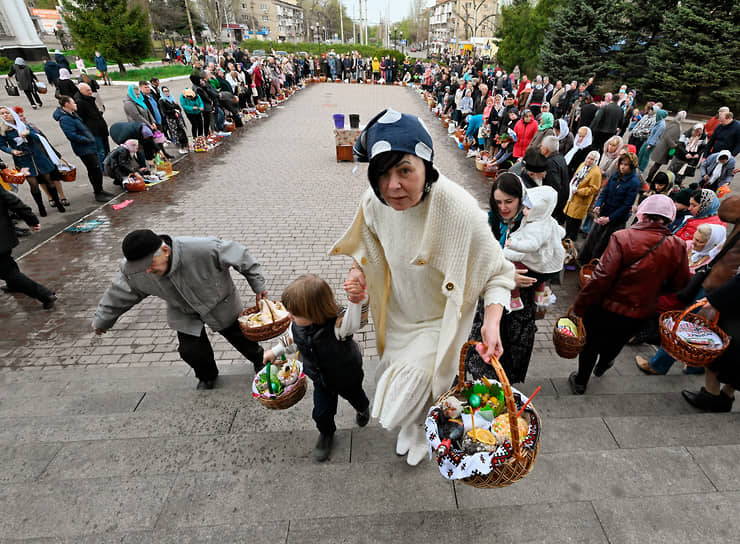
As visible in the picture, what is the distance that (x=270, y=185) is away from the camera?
1000cm

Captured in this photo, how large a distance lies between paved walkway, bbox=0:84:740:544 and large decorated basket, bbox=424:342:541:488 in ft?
1.25

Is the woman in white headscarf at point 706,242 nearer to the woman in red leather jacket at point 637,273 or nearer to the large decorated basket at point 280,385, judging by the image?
the woman in red leather jacket at point 637,273

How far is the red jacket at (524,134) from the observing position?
27.9 ft

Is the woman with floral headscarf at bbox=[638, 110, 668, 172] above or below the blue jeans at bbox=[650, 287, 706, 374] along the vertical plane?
above

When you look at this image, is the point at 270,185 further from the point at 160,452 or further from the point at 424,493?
the point at 424,493

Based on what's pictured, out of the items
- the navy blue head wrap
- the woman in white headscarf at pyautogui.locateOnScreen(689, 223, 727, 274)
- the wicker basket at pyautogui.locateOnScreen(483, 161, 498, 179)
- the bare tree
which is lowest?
the wicker basket at pyautogui.locateOnScreen(483, 161, 498, 179)

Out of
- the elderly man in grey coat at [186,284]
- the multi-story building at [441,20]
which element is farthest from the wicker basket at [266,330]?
the multi-story building at [441,20]

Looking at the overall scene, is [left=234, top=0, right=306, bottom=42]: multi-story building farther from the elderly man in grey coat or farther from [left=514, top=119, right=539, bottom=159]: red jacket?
the elderly man in grey coat

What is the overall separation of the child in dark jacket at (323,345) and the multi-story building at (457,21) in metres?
76.3

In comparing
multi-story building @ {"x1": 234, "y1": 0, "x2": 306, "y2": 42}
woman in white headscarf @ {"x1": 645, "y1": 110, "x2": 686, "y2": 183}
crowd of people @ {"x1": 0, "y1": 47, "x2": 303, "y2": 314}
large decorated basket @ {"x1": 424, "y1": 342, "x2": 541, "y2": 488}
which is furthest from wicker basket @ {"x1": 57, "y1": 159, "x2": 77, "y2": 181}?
multi-story building @ {"x1": 234, "y1": 0, "x2": 306, "y2": 42}

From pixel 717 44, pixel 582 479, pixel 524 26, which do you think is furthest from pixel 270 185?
pixel 524 26

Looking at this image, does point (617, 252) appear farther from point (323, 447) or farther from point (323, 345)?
point (323, 447)

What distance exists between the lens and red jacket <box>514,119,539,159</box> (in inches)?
335

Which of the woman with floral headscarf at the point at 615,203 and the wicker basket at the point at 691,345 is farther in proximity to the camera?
the woman with floral headscarf at the point at 615,203
